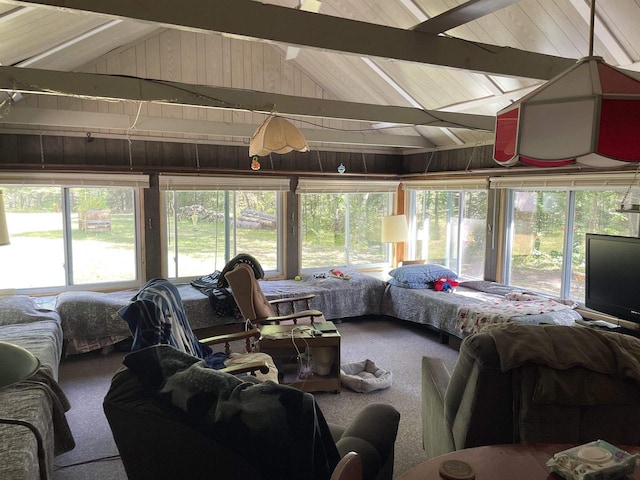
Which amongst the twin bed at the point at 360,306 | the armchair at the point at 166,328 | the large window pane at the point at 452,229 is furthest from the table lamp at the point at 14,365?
the large window pane at the point at 452,229

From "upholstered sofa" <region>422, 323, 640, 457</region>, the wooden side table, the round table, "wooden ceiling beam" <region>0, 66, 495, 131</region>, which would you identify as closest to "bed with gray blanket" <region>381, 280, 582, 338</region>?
the wooden side table

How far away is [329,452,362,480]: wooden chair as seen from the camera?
4.22 feet

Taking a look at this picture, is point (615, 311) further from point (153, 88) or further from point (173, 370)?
point (153, 88)

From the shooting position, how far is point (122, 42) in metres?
4.40

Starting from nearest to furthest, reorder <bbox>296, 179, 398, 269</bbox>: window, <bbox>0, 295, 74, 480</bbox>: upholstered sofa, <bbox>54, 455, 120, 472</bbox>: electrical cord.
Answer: <bbox>0, 295, 74, 480</bbox>: upholstered sofa, <bbox>54, 455, 120, 472</bbox>: electrical cord, <bbox>296, 179, 398, 269</bbox>: window

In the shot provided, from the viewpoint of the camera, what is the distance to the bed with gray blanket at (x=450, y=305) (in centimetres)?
408

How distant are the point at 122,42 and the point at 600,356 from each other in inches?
181

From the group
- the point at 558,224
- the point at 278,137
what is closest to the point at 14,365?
the point at 278,137

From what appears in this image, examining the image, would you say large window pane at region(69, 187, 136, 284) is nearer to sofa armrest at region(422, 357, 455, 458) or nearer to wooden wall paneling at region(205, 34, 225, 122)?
wooden wall paneling at region(205, 34, 225, 122)

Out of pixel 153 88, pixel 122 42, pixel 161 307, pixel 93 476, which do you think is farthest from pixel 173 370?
pixel 122 42

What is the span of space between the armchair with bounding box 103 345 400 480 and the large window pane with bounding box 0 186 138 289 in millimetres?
3944

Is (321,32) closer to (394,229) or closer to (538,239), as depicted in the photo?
(538,239)

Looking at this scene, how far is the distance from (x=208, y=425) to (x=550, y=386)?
3.85 ft

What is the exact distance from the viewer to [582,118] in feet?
4.33
